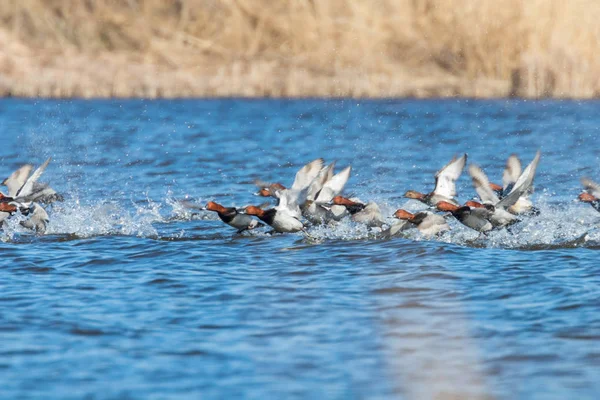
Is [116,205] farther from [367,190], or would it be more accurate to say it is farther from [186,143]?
[186,143]

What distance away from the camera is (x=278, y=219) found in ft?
46.6

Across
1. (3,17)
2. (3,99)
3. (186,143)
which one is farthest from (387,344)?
(3,17)

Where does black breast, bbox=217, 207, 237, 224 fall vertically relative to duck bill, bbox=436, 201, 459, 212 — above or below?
below

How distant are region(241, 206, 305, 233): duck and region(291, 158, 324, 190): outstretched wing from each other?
611 millimetres

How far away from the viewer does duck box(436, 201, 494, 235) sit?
13602 millimetres

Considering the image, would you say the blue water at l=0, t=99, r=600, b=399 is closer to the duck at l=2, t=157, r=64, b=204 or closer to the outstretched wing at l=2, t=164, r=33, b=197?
the duck at l=2, t=157, r=64, b=204

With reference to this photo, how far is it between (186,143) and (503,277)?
19467 millimetres

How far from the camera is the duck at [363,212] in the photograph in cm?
1411

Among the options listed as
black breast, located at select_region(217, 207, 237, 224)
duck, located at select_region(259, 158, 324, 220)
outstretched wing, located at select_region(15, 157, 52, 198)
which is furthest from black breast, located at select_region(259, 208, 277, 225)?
outstretched wing, located at select_region(15, 157, 52, 198)

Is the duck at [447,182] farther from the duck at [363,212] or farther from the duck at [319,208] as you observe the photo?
the duck at [319,208]

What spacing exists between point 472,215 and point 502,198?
776 millimetres

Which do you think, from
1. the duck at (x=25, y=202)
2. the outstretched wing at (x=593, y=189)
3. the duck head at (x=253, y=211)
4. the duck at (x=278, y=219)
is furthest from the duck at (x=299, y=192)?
the outstretched wing at (x=593, y=189)

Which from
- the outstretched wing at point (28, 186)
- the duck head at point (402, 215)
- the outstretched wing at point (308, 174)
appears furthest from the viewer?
the outstretched wing at point (28, 186)

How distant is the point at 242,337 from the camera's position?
8719 millimetres
